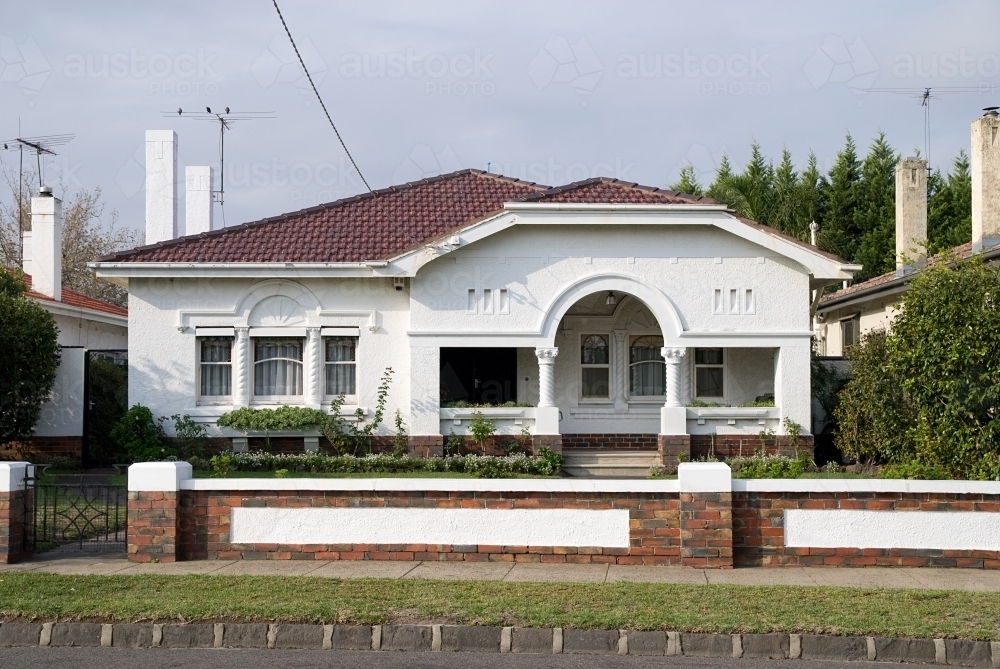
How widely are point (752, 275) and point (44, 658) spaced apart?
14.9 m

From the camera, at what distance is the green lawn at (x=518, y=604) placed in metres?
8.78

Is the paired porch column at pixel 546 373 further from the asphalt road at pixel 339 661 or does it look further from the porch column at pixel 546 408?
the asphalt road at pixel 339 661

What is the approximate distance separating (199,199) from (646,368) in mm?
11162

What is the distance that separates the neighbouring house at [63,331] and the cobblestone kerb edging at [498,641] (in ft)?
40.8

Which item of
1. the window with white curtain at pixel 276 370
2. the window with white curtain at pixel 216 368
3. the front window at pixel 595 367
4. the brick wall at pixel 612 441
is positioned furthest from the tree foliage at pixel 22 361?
the front window at pixel 595 367

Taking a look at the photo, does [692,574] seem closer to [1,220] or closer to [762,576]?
[762,576]

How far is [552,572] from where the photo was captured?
11.0m

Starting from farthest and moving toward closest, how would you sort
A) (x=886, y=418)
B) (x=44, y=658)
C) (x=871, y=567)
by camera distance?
1. (x=886, y=418)
2. (x=871, y=567)
3. (x=44, y=658)

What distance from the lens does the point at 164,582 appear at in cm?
1041

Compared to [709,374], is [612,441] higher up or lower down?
lower down

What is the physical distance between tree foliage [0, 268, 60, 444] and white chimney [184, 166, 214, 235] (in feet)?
19.1

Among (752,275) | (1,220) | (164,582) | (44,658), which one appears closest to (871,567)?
(164,582)

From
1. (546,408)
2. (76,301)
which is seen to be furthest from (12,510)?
(76,301)

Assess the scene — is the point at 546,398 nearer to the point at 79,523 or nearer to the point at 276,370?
the point at 276,370
